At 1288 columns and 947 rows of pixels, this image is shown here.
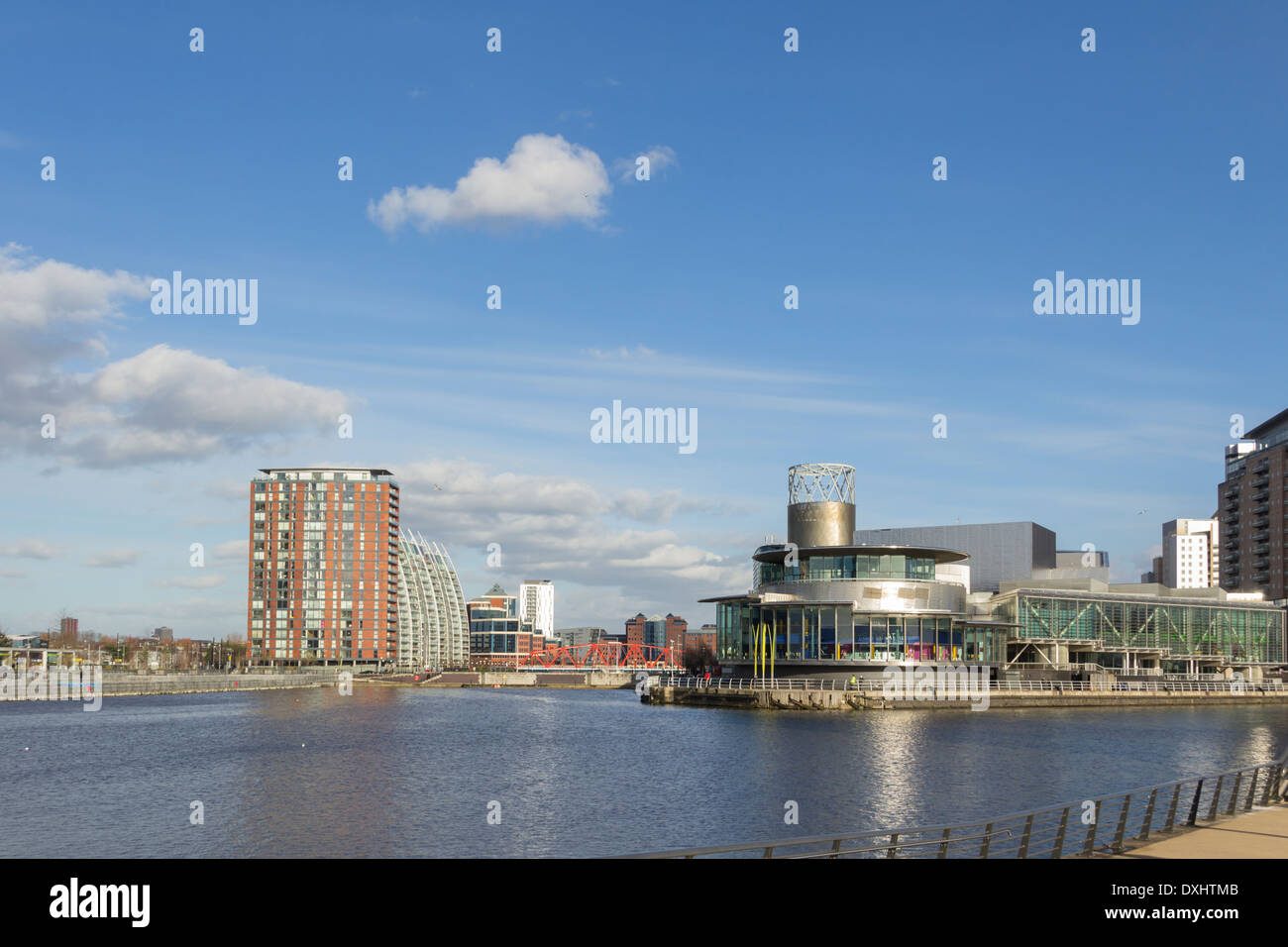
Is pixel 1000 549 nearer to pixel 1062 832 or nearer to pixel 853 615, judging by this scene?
pixel 853 615

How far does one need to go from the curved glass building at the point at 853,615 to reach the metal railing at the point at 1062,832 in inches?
2680

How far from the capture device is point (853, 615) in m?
123

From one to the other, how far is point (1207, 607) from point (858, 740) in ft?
347

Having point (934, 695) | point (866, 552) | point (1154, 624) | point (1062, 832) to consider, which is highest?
point (866, 552)

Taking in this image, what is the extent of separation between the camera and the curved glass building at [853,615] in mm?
122938

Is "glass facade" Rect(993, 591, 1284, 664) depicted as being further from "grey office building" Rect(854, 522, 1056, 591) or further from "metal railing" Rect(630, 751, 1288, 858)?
"metal railing" Rect(630, 751, 1288, 858)

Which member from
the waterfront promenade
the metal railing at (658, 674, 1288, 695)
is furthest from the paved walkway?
the metal railing at (658, 674, 1288, 695)

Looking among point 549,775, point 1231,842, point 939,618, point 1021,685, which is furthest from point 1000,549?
point 1231,842

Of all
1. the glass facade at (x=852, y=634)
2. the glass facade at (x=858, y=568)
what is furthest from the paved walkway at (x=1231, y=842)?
the glass facade at (x=858, y=568)

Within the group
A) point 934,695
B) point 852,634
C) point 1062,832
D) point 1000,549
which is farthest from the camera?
point 1000,549

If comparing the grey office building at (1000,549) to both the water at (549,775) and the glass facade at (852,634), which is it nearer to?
the glass facade at (852,634)

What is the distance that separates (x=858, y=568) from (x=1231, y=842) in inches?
4118

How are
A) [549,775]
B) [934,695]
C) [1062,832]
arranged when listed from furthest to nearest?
[934,695] → [549,775] → [1062,832]
